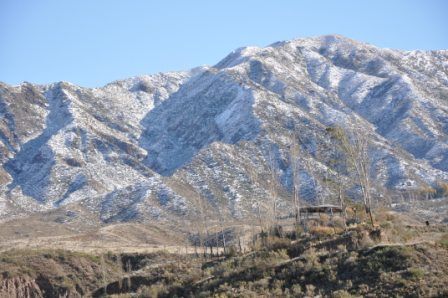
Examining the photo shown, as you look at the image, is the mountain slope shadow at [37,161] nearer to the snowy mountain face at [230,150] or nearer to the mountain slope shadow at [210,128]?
the snowy mountain face at [230,150]

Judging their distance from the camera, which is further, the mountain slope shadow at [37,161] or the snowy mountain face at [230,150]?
the mountain slope shadow at [37,161]

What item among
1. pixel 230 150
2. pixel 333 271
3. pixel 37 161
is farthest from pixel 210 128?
pixel 333 271

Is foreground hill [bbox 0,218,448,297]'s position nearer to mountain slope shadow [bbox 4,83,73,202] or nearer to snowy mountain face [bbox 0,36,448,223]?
snowy mountain face [bbox 0,36,448,223]

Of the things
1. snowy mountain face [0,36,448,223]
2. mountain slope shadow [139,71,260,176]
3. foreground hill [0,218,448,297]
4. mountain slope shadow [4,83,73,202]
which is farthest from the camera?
mountain slope shadow [139,71,260,176]

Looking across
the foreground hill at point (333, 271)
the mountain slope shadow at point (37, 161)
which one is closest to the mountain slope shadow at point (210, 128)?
the mountain slope shadow at point (37, 161)

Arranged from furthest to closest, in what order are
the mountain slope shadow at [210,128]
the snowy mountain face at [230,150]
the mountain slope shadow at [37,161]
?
the mountain slope shadow at [210,128] < the mountain slope shadow at [37,161] < the snowy mountain face at [230,150]

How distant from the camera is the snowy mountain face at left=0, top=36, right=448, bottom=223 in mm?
119750

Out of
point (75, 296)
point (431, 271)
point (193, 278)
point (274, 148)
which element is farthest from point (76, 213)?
point (431, 271)

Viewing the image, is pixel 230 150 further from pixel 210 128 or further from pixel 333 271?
pixel 333 271

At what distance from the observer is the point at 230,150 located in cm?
13725

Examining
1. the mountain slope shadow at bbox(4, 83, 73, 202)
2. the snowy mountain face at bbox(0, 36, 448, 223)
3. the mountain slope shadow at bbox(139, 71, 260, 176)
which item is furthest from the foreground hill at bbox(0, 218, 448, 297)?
the mountain slope shadow at bbox(4, 83, 73, 202)

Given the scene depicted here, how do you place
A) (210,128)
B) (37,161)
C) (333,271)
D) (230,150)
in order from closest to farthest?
(333,271)
(230,150)
(37,161)
(210,128)

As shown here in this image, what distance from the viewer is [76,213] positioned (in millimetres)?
124438

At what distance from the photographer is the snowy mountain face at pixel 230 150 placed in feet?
393
